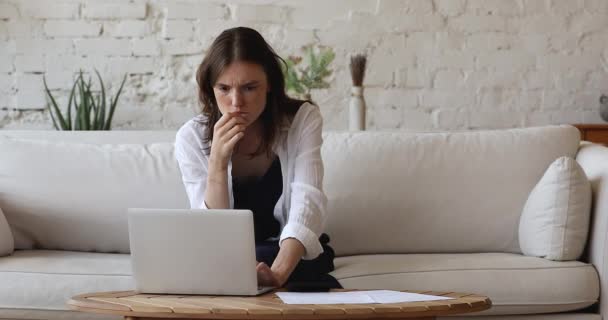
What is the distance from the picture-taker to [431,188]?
275cm

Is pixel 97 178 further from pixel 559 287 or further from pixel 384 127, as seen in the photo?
pixel 384 127

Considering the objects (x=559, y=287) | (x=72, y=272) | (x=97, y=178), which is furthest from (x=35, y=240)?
(x=559, y=287)

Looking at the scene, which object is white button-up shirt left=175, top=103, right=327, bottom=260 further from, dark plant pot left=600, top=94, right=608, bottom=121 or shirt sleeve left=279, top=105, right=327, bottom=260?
dark plant pot left=600, top=94, right=608, bottom=121

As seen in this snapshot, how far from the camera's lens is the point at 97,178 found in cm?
Answer: 275

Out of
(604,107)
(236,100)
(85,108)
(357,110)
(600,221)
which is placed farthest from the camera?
(604,107)

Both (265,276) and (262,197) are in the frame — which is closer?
(265,276)

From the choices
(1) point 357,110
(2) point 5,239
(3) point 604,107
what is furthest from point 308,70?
(2) point 5,239

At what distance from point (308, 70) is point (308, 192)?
1912 mm

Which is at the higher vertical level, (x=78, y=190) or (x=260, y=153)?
(x=260, y=153)

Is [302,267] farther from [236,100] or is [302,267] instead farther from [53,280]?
[53,280]

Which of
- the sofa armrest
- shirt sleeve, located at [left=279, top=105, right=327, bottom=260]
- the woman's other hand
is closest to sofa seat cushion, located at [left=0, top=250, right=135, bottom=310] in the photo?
shirt sleeve, located at [left=279, top=105, right=327, bottom=260]

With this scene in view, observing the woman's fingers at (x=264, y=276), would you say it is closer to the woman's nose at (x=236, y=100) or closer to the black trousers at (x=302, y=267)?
the black trousers at (x=302, y=267)

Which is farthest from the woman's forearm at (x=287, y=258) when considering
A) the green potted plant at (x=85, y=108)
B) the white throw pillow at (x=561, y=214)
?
the green potted plant at (x=85, y=108)

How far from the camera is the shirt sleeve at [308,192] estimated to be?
6.81 ft
